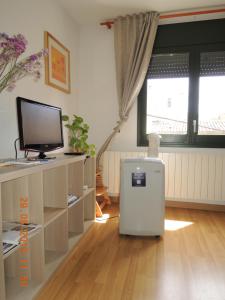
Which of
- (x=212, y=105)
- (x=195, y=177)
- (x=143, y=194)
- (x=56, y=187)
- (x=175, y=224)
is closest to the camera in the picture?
(x=56, y=187)

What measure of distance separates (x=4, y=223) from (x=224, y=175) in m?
2.47

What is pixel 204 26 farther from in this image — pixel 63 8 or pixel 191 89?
pixel 63 8

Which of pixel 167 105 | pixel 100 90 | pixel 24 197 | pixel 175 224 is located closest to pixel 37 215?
pixel 24 197

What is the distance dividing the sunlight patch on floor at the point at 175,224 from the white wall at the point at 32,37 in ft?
5.71

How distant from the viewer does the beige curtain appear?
274 cm

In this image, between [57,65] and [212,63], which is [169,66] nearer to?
[212,63]

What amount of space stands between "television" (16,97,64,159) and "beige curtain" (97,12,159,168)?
3.86ft

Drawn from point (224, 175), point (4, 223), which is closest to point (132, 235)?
point (4, 223)

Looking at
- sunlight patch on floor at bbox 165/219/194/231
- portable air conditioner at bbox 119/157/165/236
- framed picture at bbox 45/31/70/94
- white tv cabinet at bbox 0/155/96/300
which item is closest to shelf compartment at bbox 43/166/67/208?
white tv cabinet at bbox 0/155/96/300

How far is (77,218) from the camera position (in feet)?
6.79

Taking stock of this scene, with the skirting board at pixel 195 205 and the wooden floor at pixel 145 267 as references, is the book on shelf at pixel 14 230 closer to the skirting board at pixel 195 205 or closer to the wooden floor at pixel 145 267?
the wooden floor at pixel 145 267

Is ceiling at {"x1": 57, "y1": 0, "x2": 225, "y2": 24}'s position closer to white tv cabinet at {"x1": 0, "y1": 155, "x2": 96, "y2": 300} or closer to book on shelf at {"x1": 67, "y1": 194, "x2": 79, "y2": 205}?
white tv cabinet at {"x1": 0, "y1": 155, "x2": 96, "y2": 300}

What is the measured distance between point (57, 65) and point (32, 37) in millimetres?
487

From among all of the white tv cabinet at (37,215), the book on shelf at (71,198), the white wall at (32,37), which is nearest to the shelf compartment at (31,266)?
the white tv cabinet at (37,215)
